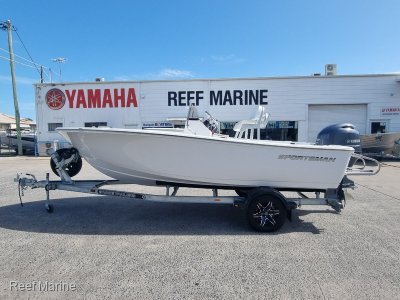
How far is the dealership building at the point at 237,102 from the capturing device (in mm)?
14352

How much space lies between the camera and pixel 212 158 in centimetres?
378

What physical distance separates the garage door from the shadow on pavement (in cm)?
1136

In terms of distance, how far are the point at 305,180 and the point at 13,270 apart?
3.72 m

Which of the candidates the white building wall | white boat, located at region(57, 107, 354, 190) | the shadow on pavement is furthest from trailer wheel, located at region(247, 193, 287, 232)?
the white building wall

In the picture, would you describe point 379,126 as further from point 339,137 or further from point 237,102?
point 339,137

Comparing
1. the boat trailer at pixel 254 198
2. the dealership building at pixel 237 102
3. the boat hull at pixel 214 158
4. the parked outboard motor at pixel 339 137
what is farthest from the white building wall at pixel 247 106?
the boat hull at pixel 214 158

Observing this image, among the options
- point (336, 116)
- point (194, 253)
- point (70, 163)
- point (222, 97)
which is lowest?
point (194, 253)

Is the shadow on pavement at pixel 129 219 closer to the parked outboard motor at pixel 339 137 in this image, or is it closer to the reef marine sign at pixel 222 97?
the parked outboard motor at pixel 339 137

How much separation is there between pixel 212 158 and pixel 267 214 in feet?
3.61

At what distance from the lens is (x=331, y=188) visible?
4031mm

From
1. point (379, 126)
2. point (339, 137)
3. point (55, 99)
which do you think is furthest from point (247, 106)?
point (55, 99)

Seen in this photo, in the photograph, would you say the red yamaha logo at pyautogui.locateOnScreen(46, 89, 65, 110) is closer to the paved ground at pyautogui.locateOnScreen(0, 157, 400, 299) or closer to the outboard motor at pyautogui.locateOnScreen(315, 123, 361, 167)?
the paved ground at pyautogui.locateOnScreen(0, 157, 400, 299)

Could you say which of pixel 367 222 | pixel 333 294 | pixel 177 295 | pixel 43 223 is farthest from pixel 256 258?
pixel 43 223

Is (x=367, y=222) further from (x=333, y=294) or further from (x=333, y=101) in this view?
(x=333, y=101)
